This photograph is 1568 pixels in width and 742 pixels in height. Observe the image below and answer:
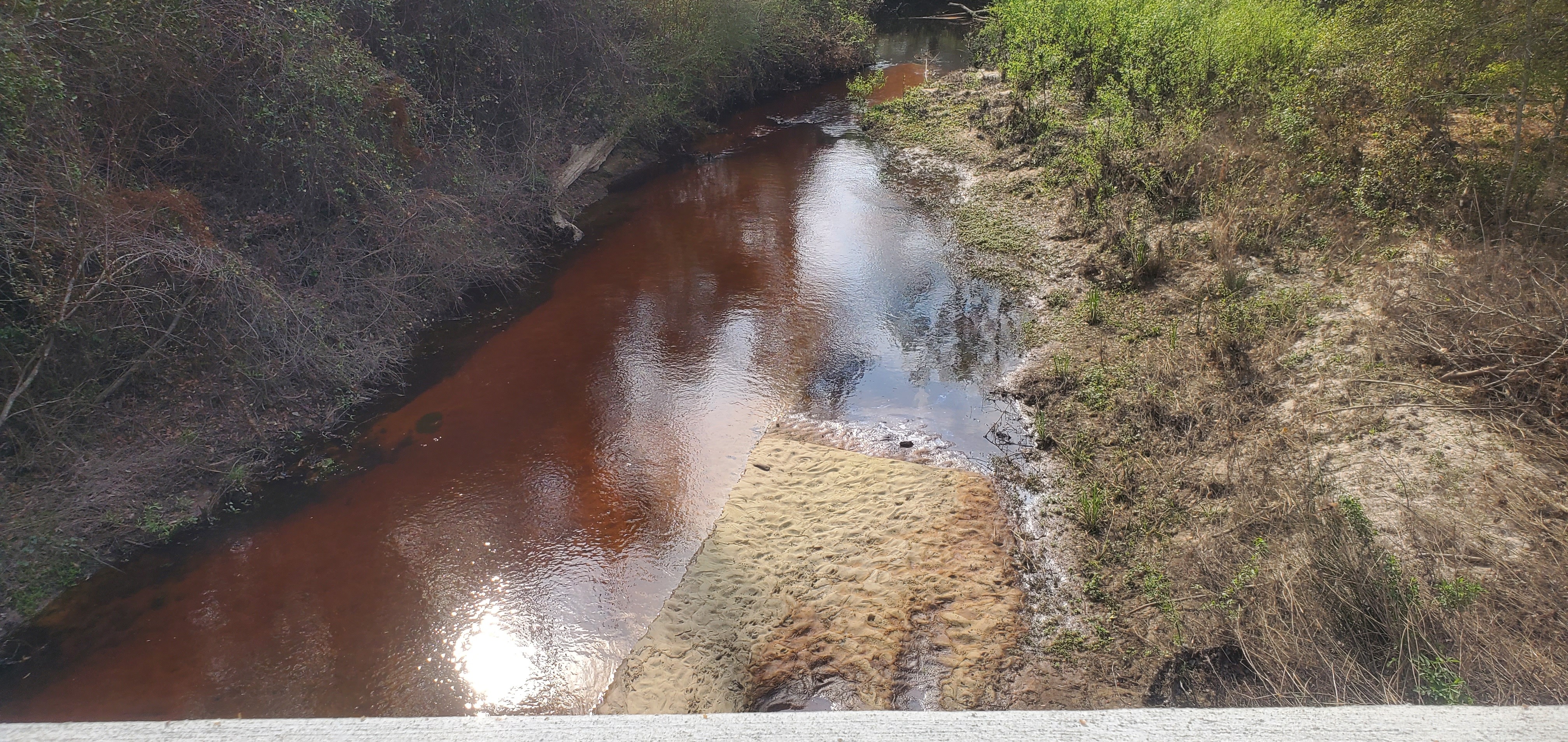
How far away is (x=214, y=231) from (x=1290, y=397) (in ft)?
Result: 29.9

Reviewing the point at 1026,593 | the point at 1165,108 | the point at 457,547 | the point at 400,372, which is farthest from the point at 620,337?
the point at 1165,108

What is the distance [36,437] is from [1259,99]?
41.7 feet

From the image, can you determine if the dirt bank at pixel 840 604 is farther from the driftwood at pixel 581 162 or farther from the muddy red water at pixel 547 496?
the driftwood at pixel 581 162

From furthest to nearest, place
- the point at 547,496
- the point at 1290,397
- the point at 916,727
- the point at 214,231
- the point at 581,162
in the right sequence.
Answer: the point at 581,162, the point at 214,231, the point at 547,496, the point at 1290,397, the point at 916,727

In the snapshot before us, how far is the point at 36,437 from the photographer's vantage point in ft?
18.4

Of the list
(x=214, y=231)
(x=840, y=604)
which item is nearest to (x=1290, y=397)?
(x=840, y=604)

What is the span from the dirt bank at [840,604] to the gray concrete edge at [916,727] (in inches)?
65.7

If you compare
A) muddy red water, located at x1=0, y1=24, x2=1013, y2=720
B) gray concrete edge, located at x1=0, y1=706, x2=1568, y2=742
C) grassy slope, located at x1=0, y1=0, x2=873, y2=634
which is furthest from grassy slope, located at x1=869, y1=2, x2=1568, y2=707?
grassy slope, located at x1=0, y1=0, x2=873, y2=634

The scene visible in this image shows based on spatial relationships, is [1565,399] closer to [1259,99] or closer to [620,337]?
[1259,99]

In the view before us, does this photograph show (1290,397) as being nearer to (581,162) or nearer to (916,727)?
(916,727)

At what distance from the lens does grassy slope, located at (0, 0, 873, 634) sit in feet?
17.2

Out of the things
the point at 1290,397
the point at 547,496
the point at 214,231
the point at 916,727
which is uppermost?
the point at 214,231

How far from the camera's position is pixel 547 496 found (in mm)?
6379

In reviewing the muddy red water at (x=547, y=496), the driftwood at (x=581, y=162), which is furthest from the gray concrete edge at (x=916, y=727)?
the driftwood at (x=581, y=162)
